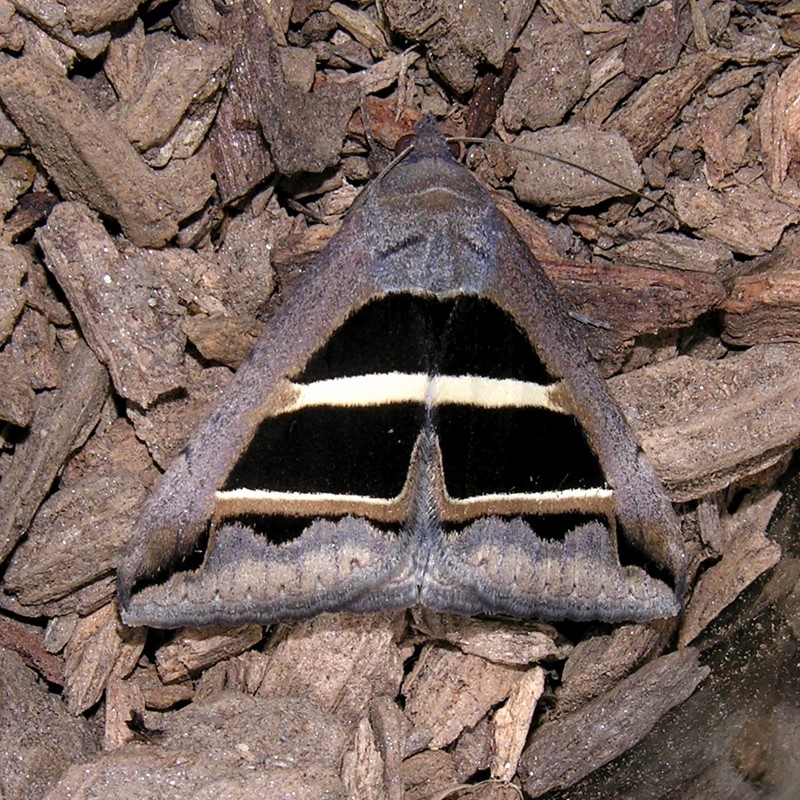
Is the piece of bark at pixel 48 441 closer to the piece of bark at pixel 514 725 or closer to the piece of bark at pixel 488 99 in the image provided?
the piece of bark at pixel 488 99

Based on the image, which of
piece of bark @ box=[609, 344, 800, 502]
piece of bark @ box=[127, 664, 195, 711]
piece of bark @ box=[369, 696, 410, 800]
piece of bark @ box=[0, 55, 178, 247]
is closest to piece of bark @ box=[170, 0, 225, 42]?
piece of bark @ box=[0, 55, 178, 247]

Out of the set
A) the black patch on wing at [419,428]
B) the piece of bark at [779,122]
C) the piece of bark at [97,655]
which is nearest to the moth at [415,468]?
the black patch on wing at [419,428]

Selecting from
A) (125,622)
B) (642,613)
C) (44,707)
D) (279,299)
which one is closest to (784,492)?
(642,613)

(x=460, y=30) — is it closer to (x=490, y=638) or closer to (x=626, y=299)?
(x=626, y=299)

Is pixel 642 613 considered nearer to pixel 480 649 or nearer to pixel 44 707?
pixel 480 649

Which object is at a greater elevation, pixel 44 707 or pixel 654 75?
pixel 654 75
